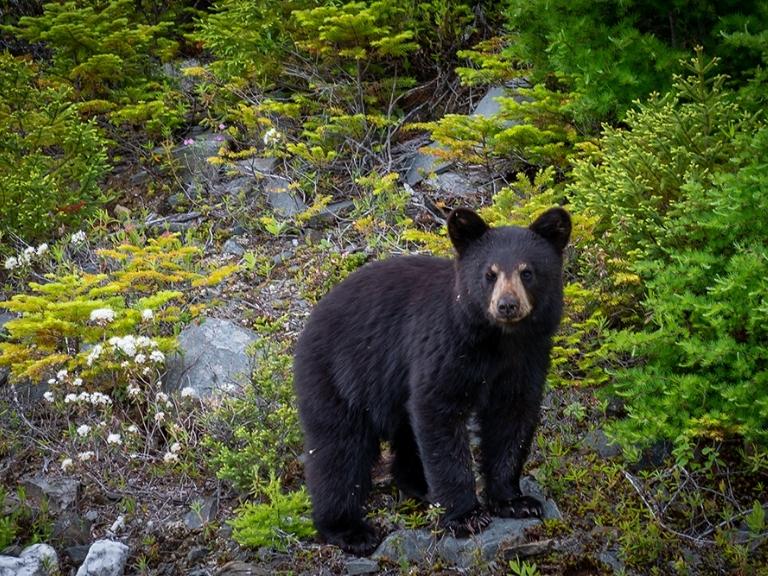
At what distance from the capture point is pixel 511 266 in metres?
4.91

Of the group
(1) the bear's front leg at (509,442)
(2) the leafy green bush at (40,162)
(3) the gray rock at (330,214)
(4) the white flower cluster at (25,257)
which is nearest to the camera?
(1) the bear's front leg at (509,442)

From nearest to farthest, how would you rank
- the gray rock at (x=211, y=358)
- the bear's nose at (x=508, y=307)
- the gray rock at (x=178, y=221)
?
the bear's nose at (x=508, y=307) → the gray rock at (x=211, y=358) → the gray rock at (x=178, y=221)

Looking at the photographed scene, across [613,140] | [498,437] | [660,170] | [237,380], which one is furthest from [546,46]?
[498,437]

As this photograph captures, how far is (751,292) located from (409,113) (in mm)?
5854

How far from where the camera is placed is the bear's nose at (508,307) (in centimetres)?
473

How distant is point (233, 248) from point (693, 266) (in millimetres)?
4924

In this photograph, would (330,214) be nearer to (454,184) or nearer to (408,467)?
(454,184)

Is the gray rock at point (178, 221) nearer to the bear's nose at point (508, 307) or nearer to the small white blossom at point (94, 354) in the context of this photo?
the small white blossom at point (94, 354)

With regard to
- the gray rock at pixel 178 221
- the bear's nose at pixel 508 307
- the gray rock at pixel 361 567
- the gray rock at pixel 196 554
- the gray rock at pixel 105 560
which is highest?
the bear's nose at pixel 508 307

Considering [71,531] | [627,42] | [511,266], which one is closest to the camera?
[511,266]

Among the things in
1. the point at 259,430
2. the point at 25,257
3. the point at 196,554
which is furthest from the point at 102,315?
the point at 25,257

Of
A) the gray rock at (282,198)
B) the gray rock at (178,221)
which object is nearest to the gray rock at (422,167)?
the gray rock at (282,198)

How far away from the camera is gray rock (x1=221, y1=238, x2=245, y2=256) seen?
9.29 metres

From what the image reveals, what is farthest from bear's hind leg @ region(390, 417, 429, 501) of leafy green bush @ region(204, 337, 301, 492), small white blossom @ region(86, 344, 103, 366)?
small white blossom @ region(86, 344, 103, 366)
